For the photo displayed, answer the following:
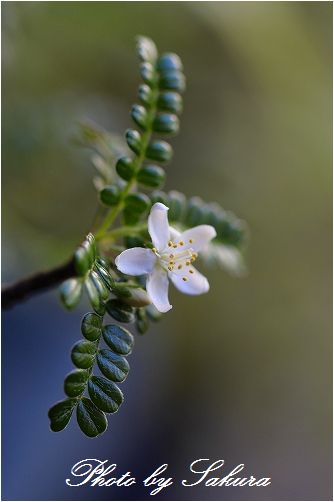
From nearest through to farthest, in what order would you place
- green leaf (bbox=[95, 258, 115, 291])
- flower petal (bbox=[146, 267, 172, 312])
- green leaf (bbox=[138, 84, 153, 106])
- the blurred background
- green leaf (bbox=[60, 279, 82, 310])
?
green leaf (bbox=[60, 279, 82, 310]) < green leaf (bbox=[95, 258, 115, 291]) < flower petal (bbox=[146, 267, 172, 312]) < green leaf (bbox=[138, 84, 153, 106]) < the blurred background

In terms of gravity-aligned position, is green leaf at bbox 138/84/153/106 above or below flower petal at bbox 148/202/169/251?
above

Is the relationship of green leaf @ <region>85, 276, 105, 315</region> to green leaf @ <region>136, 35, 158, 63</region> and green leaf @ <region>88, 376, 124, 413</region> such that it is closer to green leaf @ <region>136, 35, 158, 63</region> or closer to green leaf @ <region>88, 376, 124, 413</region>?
green leaf @ <region>88, 376, 124, 413</region>

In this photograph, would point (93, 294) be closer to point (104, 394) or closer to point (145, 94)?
point (104, 394)

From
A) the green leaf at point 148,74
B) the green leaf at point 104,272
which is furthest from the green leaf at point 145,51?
the green leaf at point 104,272

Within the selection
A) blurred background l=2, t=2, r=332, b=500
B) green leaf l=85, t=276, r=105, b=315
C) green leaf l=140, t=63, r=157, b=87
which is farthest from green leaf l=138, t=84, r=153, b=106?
blurred background l=2, t=2, r=332, b=500

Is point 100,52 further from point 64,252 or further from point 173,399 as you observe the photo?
point 173,399

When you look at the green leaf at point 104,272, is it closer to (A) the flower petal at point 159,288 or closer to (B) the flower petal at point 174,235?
(A) the flower petal at point 159,288

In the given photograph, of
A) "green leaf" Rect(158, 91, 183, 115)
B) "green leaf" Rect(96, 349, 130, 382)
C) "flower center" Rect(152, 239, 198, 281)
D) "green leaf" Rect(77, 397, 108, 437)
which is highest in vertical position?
"green leaf" Rect(158, 91, 183, 115)

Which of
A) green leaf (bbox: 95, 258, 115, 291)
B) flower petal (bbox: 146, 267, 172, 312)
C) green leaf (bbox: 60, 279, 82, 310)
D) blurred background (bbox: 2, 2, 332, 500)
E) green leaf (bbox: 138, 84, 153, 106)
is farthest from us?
blurred background (bbox: 2, 2, 332, 500)
